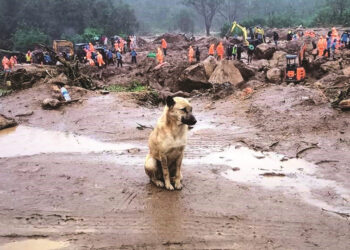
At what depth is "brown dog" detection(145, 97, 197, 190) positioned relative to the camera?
561 centimetres

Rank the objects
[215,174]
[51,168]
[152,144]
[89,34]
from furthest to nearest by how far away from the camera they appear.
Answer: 1. [89,34]
2. [51,168]
3. [215,174]
4. [152,144]

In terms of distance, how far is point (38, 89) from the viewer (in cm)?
1634

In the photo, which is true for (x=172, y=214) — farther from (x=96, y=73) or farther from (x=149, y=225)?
(x=96, y=73)

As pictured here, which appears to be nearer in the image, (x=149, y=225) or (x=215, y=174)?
(x=149, y=225)

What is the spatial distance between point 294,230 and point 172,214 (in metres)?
1.77

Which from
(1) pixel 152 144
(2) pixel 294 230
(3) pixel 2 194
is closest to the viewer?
Result: (2) pixel 294 230

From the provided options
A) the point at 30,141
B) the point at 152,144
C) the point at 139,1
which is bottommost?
the point at 30,141

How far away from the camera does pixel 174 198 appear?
6062 mm

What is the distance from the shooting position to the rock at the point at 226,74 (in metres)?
18.1

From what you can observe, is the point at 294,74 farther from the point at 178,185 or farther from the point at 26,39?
the point at 26,39

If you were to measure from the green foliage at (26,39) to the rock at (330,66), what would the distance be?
110 feet

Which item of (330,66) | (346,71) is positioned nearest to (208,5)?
(330,66)

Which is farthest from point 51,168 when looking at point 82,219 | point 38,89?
point 38,89

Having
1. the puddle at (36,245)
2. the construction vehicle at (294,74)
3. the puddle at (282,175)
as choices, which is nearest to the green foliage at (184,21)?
the construction vehicle at (294,74)
